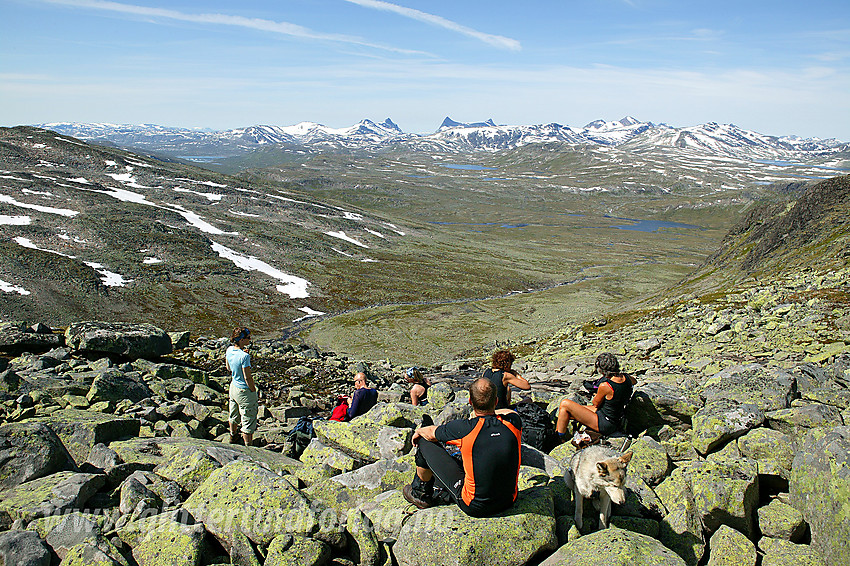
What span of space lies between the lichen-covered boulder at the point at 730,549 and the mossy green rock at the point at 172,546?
25.2 feet

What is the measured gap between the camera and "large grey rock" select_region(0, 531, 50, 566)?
6.16 metres

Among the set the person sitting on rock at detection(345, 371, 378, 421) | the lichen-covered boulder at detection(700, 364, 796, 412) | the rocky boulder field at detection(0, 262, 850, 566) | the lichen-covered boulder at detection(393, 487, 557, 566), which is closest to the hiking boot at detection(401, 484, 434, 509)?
the rocky boulder field at detection(0, 262, 850, 566)

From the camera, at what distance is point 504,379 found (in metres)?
12.7

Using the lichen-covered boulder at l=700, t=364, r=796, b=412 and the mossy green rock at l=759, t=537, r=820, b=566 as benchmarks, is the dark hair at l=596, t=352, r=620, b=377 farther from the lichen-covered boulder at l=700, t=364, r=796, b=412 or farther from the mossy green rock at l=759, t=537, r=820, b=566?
the mossy green rock at l=759, t=537, r=820, b=566

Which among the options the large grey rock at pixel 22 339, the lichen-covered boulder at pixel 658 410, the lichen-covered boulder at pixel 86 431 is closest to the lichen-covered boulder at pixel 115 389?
the lichen-covered boulder at pixel 86 431

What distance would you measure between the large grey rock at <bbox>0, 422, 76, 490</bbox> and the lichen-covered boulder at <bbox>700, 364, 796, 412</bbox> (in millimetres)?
14657

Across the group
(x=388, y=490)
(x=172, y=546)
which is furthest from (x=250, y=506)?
(x=388, y=490)

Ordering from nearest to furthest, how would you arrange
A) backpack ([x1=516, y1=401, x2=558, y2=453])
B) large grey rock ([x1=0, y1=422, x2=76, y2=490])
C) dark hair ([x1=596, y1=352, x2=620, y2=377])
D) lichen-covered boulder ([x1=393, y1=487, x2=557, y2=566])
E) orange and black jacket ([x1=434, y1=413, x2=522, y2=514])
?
lichen-covered boulder ([x1=393, y1=487, x2=557, y2=566])
orange and black jacket ([x1=434, y1=413, x2=522, y2=514])
large grey rock ([x1=0, y1=422, x2=76, y2=490])
backpack ([x1=516, y1=401, x2=558, y2=453])
dark hair ([x1=596, y1=352, x2=620, y2=377])

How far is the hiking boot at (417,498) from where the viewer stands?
25.6 feet

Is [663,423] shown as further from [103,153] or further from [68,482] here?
[103,153]

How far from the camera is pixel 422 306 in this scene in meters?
90.1

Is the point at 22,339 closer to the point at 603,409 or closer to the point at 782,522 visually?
the point at 603,409

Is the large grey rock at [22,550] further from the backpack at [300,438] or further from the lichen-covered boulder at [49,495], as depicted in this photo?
the backpack at [300,438]

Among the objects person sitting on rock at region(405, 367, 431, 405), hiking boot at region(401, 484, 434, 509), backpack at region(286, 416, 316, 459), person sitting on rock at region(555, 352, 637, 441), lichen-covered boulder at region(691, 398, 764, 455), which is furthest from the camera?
person sitting on rock at region(405, 367, 431, 405)
